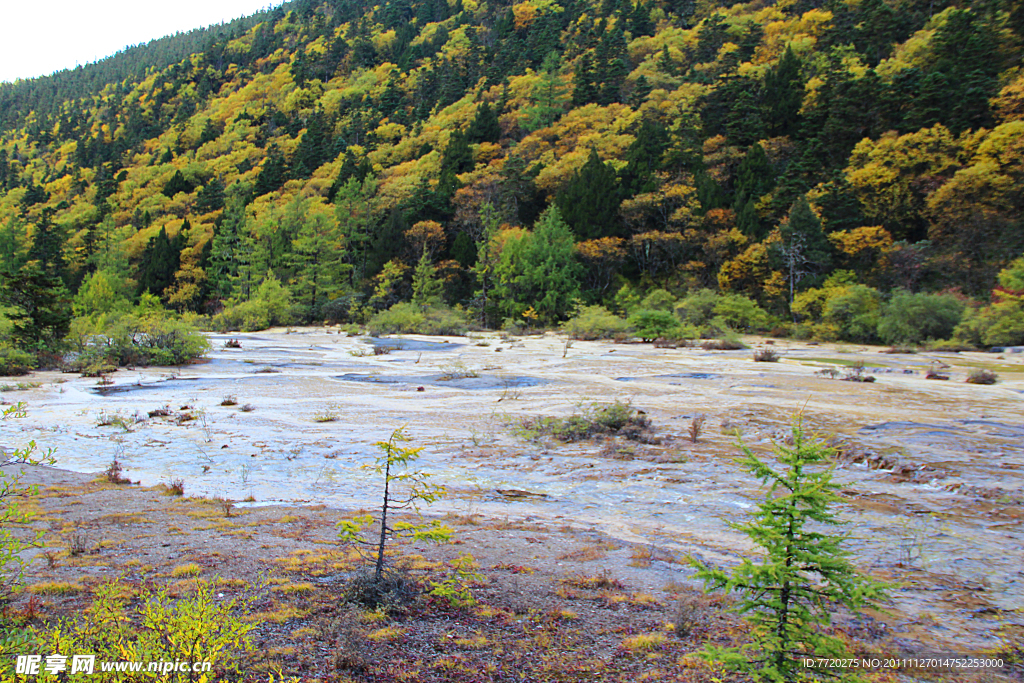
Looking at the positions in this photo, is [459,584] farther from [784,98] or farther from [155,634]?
[784,98]

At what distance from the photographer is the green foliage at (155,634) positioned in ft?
8.50

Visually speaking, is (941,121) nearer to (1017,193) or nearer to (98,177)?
(1017,193)

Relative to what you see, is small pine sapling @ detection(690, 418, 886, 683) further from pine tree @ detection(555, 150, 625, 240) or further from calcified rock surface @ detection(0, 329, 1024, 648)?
pine tree @ detection(555, 150, 625, 240)

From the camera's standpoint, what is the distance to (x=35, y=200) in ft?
258

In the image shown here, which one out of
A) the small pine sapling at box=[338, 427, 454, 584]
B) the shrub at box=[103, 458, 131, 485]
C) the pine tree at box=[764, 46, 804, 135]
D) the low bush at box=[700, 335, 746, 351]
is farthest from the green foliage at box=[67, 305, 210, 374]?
the pine tree at box=[764, 46, 804, 135]

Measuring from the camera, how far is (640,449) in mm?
8648

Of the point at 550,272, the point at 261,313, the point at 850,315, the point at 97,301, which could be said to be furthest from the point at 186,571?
the point at 97,301

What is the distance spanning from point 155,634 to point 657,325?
1091 inches

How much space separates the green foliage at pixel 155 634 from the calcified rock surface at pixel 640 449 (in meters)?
3.03

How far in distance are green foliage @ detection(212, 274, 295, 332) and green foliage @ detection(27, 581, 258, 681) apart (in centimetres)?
4029

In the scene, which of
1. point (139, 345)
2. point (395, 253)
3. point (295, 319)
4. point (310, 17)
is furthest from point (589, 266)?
point (310, 17)

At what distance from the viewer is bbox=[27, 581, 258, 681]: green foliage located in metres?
2.59

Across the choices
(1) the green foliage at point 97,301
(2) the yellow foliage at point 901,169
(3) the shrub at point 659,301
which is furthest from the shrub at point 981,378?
(1) the green foliage at point 97,301

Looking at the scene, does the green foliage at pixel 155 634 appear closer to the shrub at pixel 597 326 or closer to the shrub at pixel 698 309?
the shrub at pixel 597 326
